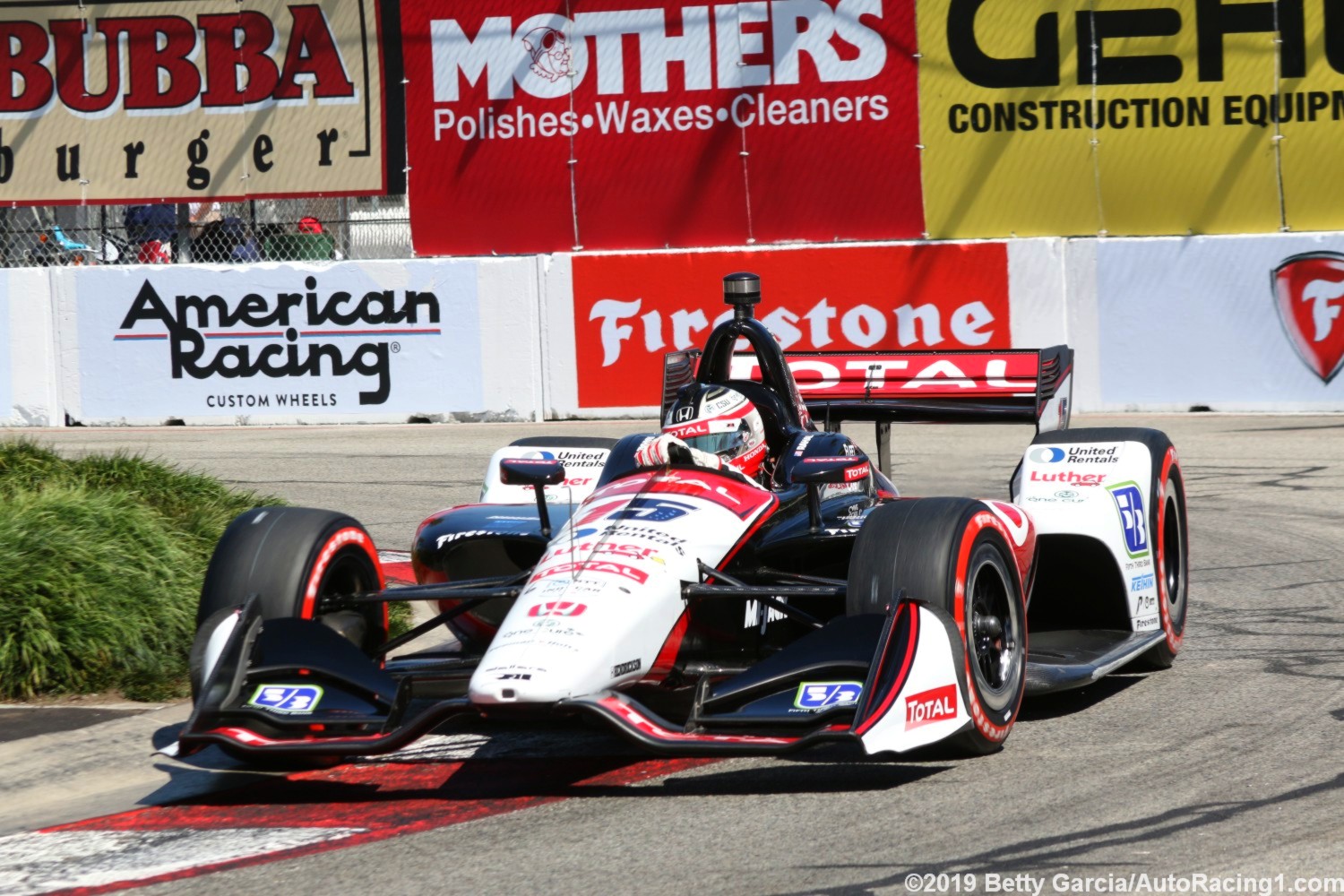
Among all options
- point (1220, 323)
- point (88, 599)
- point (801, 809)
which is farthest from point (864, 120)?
point (801, 809)

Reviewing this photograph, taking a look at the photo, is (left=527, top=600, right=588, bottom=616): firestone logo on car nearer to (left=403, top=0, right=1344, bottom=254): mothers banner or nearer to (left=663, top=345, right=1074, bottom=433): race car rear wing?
(left=663, top=345, right=1074, bottom=433): race car rear wing

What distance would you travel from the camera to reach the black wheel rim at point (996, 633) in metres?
5.88

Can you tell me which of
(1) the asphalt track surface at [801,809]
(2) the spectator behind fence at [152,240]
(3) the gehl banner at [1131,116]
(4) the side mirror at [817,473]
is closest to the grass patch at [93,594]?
(1) the asphalt track surface at [801,809]

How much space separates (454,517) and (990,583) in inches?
80.8

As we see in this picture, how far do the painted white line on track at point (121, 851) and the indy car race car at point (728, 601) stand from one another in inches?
10.3

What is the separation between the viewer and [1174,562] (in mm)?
7625

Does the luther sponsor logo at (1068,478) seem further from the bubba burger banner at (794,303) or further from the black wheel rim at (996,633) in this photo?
→ the bubba burger banner at (794,303)

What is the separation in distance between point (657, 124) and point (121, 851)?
12.4 metres

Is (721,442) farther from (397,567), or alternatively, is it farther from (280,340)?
(280,340)

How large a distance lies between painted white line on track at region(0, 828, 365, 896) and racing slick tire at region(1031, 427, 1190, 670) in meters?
3.37

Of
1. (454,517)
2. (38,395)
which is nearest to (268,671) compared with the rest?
(454,517)

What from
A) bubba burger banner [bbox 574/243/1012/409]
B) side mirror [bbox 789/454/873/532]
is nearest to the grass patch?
side mirror [bbox 789/454/873/532]

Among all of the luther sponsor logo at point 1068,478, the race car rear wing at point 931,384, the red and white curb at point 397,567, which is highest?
the race car rear wing at point 931,384

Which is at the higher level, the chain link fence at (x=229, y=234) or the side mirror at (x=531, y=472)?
the chain link fence at (x=229, y=234)
